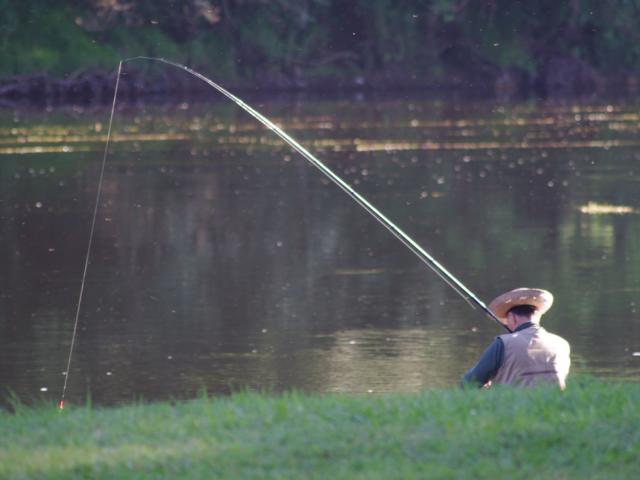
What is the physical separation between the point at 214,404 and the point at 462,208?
12.5m

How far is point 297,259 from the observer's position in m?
14.8

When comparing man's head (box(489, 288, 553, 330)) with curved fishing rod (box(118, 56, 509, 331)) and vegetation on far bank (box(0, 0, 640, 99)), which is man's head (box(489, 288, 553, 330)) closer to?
curved fishing rod (box(118, 56, 509, 331))

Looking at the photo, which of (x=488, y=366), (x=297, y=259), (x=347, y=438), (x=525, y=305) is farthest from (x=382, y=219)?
(x=297, y=259)

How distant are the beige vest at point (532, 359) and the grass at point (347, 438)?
0.54m

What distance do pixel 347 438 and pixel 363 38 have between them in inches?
1944

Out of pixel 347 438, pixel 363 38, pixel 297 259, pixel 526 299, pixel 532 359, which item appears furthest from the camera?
pixel 363 38

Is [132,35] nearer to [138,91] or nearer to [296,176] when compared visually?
[138,91]

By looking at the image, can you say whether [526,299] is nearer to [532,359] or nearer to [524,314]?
[524,314]

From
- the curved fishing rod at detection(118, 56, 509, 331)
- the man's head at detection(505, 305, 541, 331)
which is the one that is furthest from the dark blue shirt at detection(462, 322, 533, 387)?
the curved fishing rod at detection(118, 56, 509, 331)

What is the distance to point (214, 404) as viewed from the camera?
6414mm

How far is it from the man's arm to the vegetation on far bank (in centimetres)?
4363

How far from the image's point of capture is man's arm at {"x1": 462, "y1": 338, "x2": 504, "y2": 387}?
6.93m

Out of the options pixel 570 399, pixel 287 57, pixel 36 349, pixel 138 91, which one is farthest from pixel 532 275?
pixel 287 57

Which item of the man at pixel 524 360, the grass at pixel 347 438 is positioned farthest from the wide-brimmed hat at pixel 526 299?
the grass at pixel 347 438
